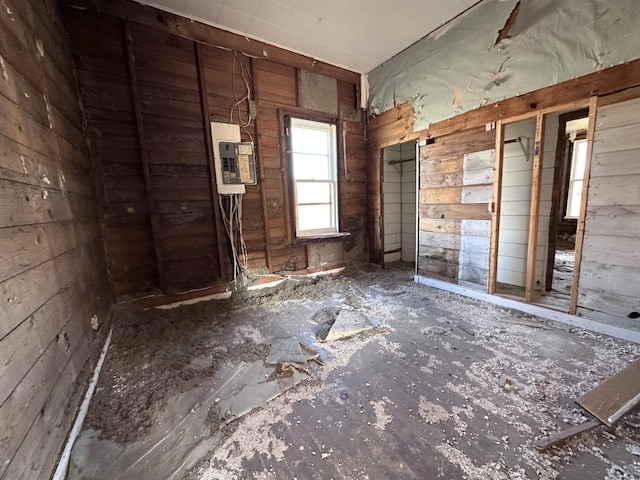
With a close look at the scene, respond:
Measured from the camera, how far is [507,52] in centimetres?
233

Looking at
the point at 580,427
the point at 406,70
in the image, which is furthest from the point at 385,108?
the point at 580,427

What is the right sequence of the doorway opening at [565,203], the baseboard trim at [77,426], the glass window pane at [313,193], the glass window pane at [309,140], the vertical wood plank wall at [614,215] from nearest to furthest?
the baseboard trim at [77,426]
the vertical wood plank wall at [614,215]
the doorway opening at [565,203]
the glass window pane at [309,140]
the glass window pane at [313,193]

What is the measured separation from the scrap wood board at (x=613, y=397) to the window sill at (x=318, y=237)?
2784mm

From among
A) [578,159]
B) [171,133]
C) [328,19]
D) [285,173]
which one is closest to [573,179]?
[578,159]

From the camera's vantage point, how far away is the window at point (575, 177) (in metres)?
5.08

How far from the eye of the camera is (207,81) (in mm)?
2748

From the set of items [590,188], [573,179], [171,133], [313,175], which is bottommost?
[590,188]

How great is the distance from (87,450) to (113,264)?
1779mm

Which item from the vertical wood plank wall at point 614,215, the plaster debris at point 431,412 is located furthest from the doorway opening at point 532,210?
the plaster debris at point 431,412

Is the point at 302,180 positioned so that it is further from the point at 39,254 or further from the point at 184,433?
the point at 184,433

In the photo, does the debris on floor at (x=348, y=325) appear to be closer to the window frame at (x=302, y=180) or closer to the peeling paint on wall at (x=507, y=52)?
the window frame at (x=302, y=180)

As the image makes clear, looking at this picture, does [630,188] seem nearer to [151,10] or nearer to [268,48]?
[268,48]

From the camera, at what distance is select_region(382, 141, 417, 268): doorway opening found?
13.5 feet

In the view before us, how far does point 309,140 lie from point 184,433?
330 cm
